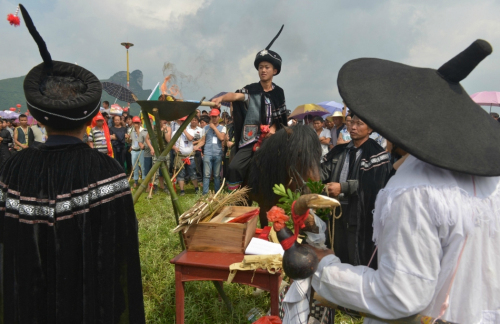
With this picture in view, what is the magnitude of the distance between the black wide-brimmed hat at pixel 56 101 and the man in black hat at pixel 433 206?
4.42ft

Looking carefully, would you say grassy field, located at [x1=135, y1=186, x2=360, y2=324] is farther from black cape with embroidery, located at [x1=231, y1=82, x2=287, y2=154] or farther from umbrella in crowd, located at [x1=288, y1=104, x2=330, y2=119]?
umbrella in crowd, located at [x1=288, y1=104, x2=330, y2=119]

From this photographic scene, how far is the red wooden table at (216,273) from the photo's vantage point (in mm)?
2299

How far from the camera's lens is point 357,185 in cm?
354

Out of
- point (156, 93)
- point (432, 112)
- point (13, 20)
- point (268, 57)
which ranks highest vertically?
point (268, 57)

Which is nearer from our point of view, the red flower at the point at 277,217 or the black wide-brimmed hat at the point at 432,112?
the black wide-brimmed hat at the point at 432,112

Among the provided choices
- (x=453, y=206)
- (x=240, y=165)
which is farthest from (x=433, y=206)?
(x=240, y=165)

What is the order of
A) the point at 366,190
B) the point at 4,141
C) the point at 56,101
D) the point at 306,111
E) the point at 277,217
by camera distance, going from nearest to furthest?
the point at 277,217
the point at 56,101
the point at 366,190
the point at 4,141
the point at 306,111

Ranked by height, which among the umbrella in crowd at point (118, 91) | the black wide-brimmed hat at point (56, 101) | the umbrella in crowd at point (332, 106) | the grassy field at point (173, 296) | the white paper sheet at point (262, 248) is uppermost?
the umbrella in crowd at point (118, 91)

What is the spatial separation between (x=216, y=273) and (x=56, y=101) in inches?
60.3

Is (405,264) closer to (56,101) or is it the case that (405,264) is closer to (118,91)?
(56,101)

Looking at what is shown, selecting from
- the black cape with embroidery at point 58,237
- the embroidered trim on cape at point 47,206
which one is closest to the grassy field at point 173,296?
the black cape with embroidery at point 58,237

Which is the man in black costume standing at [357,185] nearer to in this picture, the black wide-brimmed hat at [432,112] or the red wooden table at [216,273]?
the red wooden table at [216,273]

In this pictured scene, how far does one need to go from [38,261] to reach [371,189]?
3.07 metres

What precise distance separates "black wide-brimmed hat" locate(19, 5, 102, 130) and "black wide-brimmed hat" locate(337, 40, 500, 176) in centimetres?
133
